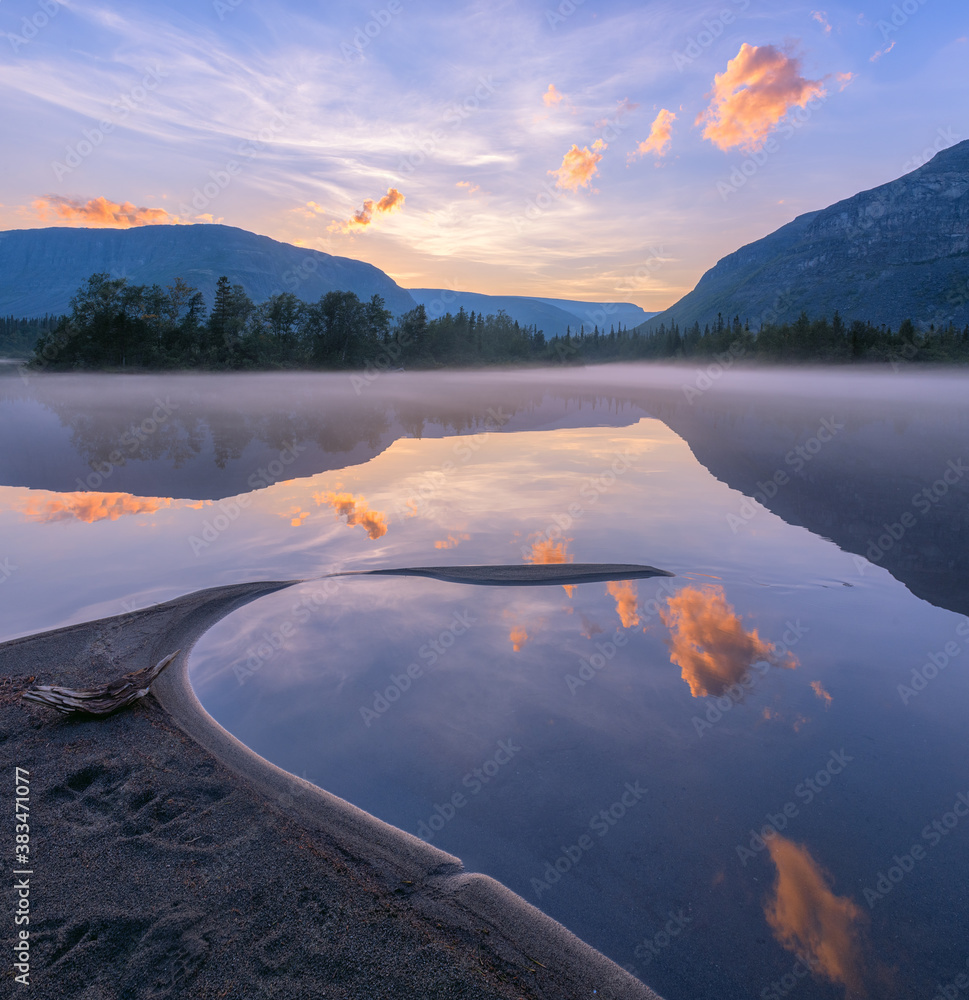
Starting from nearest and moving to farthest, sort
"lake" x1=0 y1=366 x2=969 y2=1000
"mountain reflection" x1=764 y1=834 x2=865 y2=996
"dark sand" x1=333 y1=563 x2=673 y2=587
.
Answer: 1. "mountain reflection" x1=764 y1=834 x2=865 y2=996
2. "lake" x1=0 y1=366 x2=969 y2=1000
3. "dark sand" x1=333 y1=563 x2=673 y2=587

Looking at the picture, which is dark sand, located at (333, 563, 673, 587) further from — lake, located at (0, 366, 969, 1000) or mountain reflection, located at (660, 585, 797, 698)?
mountain reflection, located at (660, 585, 797, 698)

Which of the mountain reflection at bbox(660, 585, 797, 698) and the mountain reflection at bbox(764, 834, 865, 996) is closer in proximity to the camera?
the mountain reflection at bbox(764, 834, 865, 996)

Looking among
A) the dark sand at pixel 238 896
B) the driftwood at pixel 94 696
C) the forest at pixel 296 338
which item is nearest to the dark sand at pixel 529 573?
the driftwood at pixel 94 696

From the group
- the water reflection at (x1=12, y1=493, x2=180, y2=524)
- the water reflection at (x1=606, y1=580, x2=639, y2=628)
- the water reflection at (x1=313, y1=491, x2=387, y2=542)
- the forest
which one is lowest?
the water reflection at (x1=12, y1=493, x2=180, y2=524)

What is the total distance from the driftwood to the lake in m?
0.85

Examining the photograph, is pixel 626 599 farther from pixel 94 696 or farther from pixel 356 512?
pixel 356 512

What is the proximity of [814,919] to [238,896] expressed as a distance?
4392 mm

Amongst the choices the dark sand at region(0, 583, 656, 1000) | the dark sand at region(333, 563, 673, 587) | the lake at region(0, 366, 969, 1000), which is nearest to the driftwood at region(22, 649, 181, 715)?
the dark sand at region(0, 583, 656, 1000)

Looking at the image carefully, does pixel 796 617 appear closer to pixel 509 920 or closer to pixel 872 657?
pixel 872 657

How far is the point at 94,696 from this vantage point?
6473 millimetres

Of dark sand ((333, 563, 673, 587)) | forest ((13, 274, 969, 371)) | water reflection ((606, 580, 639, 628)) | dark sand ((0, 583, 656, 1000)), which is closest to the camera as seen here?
dark sand ((0, 583, 656, 1000))

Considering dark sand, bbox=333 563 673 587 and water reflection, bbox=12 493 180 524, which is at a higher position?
dark sand, bbox=333 563 673 587

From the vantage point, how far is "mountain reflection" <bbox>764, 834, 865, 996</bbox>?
4035 millimetres

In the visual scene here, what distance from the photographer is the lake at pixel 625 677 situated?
177 inches
